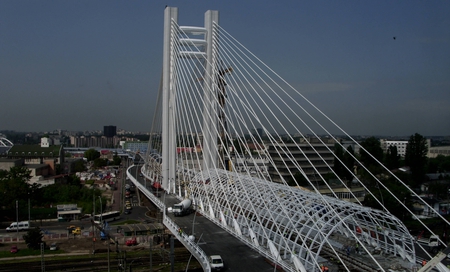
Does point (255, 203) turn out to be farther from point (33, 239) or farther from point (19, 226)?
point (19, 226)

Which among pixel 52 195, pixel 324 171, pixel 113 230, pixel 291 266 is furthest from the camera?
pixel 324 171

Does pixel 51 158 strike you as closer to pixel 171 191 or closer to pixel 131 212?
pixel 131 212

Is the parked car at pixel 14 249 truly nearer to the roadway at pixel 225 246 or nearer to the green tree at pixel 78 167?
the roadway at pixel 225 246

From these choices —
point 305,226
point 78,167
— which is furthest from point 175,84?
point 78,167

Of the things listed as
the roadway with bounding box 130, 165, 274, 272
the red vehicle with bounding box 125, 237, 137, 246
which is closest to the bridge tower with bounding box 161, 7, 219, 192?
the roadway with bounding box 130, 165, 274, 272

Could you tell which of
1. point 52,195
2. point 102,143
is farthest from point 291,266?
point 102,143
